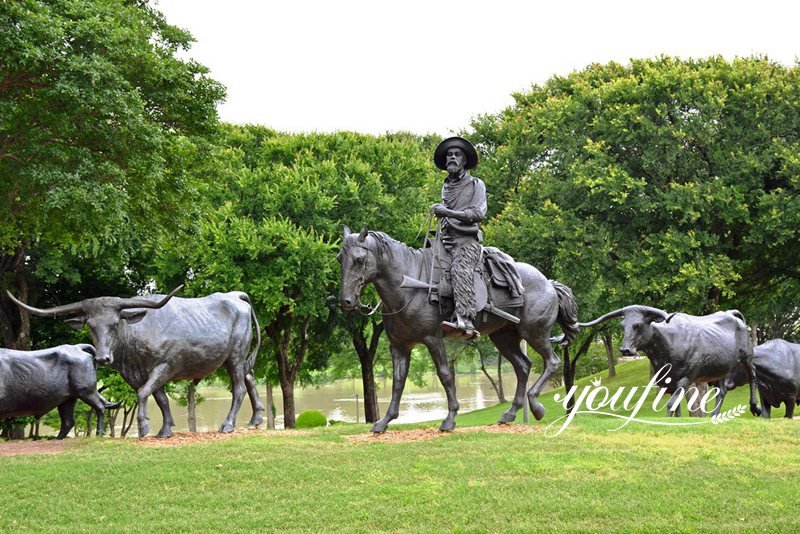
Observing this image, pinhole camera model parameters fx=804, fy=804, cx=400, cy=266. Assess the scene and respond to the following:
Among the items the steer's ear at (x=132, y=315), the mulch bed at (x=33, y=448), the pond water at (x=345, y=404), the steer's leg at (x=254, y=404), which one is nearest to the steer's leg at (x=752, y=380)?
the steer's leg at (x=254, y=404)

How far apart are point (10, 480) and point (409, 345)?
6.02 meters

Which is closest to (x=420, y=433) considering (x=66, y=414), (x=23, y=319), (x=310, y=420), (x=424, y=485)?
(x=424, y=485)

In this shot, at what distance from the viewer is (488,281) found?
13352mm

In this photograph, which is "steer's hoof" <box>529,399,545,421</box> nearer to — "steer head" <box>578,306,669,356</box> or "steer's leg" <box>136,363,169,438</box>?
"steer head" <box>578,306,669,356</box>

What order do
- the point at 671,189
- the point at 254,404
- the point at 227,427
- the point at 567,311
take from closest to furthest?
the point at 567,311
the point at 227,427
the point at 254,404
the point at 671,189

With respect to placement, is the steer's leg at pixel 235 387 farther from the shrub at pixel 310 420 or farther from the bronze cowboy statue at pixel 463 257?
the shrub at pixel 310 420

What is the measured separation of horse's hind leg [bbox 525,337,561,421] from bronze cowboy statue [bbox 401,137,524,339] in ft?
2.97

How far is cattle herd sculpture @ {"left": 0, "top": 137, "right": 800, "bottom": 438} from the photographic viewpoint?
502 inches

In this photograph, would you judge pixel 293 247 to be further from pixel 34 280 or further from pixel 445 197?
pixel 445 197

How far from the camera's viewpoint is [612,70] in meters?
31.6

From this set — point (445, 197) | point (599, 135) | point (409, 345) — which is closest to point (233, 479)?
point (409, 345)

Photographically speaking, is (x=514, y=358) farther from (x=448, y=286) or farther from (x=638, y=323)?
(x=638, y=323)

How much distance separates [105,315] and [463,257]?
232 inches

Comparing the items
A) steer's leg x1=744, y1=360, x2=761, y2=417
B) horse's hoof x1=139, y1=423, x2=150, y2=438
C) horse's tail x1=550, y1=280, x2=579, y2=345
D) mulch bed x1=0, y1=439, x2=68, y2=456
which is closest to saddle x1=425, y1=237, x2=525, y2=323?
horse's tail x1=550, y1=280, x2=579, y2=345
